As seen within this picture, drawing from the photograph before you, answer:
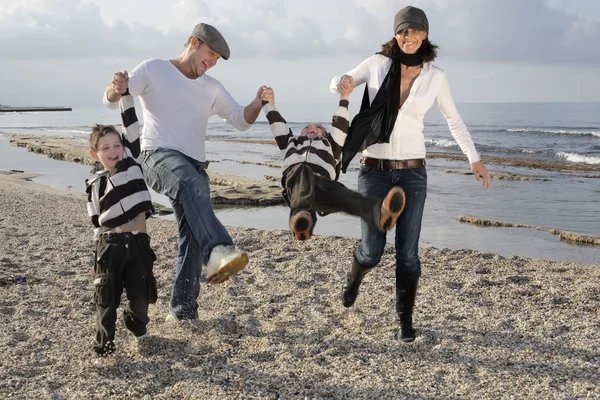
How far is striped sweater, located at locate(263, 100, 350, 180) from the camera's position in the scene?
4238 mm

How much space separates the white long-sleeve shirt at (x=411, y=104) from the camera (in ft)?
14.2

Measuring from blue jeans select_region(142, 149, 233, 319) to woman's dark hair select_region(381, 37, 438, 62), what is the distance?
1579 millimetres

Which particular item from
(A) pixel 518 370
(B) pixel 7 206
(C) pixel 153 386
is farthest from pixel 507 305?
(B) pixel 7 206

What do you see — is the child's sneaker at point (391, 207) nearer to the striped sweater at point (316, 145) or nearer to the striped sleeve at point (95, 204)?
the striped sweater at point (316, 145)

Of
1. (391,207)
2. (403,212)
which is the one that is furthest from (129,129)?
(403,212)

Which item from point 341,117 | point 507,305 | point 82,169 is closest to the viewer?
point 341,117

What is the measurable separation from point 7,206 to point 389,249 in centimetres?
708

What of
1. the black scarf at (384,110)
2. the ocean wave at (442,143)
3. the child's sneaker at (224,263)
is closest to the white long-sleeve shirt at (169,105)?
the child's sneaker at (224,263)

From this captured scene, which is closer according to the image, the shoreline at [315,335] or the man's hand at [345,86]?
the shoreline at [315,335]

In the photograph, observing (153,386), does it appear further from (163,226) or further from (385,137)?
(163,226)

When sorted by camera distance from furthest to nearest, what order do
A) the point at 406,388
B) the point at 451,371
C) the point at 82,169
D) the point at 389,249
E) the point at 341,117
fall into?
the point at 82,169, the point at 389,249, the point at 341,117, the point at 451,371, the point at 406,388

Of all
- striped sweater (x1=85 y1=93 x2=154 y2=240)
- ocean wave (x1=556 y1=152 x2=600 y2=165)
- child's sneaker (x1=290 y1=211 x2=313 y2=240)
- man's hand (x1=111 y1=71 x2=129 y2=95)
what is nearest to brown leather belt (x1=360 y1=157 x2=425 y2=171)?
child's sneaker (x1=290 y1=211 x2=313 y2=240)

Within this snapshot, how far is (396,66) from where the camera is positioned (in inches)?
171

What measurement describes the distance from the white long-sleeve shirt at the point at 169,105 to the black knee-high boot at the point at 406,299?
67.5 inches
